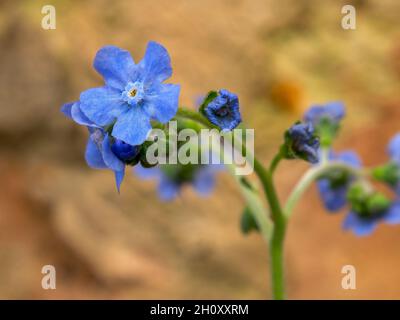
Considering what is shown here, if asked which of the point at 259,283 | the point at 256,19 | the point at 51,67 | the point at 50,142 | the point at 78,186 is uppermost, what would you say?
the point at 256,19

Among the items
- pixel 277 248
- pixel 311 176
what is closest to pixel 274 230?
pixel 277 248

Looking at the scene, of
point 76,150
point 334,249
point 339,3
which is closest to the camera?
point 334,249

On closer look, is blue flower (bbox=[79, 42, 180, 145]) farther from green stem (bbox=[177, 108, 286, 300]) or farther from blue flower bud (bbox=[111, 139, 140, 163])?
green stem (bbox=[177, 108, 286, 300])

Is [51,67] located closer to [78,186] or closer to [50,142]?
[50,142]

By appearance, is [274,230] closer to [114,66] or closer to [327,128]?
[327,128]

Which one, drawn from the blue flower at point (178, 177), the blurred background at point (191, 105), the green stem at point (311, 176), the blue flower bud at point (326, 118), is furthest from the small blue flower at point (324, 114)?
the blurred background at point (191, 105)

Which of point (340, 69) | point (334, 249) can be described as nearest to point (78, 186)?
point (334, 249)
